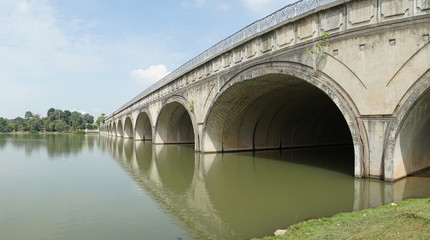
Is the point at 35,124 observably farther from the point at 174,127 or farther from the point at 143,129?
the point at 174,127

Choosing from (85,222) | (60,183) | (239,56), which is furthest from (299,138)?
(85,222)

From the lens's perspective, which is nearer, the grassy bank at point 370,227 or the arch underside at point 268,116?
the grassy bank at point 370,227

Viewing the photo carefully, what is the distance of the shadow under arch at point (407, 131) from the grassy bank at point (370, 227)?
12.2ft

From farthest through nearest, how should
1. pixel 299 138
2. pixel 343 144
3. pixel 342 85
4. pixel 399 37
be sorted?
pixel 343 144
pixel 299 138
pixel 342 85
pixel 399 37

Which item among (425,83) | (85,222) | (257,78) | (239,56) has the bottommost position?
(85,222)

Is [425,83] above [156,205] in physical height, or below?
above

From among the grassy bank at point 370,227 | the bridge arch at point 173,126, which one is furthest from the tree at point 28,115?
the grassy bank at point 370,227

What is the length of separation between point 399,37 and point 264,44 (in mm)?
5561

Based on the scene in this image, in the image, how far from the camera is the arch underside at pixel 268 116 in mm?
16188

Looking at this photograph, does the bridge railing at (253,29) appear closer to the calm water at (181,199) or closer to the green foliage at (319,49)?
the green foliage at (319,49)

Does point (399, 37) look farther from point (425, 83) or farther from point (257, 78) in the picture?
point (257, 78)

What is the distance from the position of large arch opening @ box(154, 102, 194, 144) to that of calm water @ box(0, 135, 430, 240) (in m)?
15.2

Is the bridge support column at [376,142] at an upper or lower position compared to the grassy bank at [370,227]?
upper

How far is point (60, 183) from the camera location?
35.6 ft
